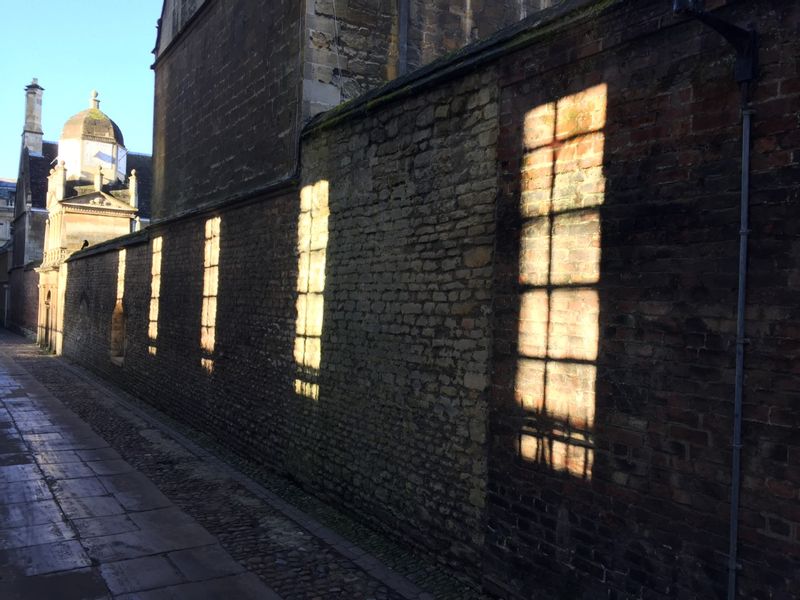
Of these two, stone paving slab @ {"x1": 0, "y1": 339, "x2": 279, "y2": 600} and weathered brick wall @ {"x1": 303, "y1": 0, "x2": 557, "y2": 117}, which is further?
weathered brick wall @ {"x1": 303, "y1": 0, "x2": 557, "y2": 117}

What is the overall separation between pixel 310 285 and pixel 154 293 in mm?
7577

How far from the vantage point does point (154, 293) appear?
14.4m

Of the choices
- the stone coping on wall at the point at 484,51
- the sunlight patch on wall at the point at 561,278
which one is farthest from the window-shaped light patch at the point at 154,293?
the sunlight patch on wall at the point at 561,278

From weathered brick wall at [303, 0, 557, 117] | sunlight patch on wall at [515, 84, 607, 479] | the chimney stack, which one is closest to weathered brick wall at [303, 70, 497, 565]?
sunlight patch on wall at [515, 84, 607, 479]

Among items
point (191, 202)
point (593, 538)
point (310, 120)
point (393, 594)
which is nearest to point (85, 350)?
point (191, 202)

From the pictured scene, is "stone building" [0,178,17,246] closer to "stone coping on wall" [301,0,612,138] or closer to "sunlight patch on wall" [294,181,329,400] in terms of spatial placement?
"sunlight patch on wall" [294,181,329,400]

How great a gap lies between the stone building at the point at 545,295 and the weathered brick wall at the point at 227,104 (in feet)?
0.45

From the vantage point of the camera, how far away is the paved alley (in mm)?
5270

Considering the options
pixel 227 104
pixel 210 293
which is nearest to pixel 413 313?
pixel 210 293

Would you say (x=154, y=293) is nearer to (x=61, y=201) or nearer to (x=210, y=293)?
(x=210, y=293)

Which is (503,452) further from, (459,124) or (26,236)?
(26,236)

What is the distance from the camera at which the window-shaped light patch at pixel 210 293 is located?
11.0m

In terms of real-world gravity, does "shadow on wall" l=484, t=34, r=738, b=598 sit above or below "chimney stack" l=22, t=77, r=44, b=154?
below

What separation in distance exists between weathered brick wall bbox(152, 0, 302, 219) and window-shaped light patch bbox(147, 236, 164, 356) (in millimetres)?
850
